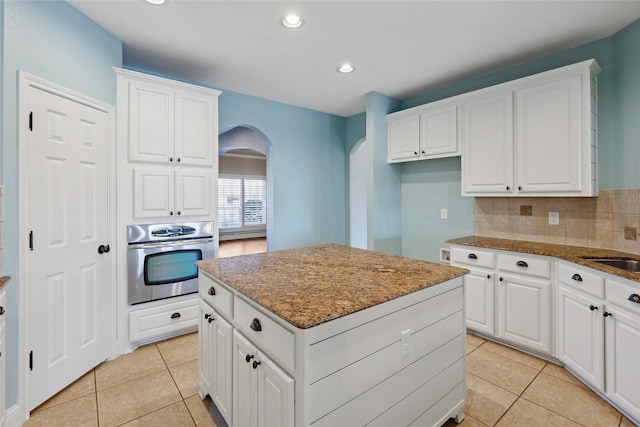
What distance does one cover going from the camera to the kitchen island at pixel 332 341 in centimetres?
108

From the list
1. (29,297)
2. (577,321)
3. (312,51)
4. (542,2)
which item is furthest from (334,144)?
(29,297)

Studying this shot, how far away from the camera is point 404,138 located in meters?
3.61

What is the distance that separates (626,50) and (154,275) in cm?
429

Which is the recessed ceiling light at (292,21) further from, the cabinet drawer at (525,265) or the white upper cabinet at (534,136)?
the cabinet drawer at (525,265)

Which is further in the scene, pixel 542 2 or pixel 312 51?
pixel 312 51

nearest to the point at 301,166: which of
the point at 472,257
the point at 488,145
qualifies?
the point at 488,145

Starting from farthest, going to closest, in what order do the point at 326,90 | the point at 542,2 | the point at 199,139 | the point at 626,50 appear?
the point at 326,90
the point at 199,139
the point at 626,50
the point at 542,2

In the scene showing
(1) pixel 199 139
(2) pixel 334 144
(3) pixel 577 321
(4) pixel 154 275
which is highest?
(2) pixel 334 144

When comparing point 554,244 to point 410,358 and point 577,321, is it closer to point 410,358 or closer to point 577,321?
point 577,321

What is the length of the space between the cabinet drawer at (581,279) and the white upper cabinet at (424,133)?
1455 mm

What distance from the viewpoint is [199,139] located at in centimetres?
290

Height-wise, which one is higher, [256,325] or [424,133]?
[424,133]

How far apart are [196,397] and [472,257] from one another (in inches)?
98.6

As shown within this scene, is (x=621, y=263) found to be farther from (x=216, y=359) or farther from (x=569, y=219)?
(x=216, y=359)
